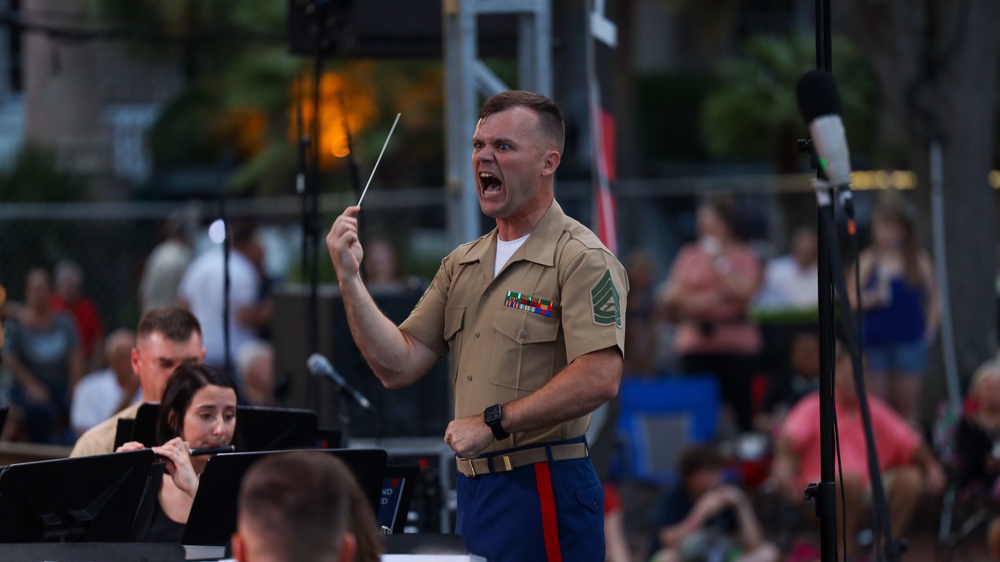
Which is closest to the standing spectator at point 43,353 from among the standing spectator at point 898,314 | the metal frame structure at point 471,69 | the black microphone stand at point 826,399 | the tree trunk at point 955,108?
the metal frame structure at point 471,69

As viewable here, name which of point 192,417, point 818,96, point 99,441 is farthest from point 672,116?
point 818,96

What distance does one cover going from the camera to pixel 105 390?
9.44 meters

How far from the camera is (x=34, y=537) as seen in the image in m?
3.91

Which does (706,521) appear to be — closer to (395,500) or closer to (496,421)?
(395,500)

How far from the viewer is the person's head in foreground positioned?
8.79ft

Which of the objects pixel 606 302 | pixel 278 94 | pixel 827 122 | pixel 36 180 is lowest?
pixel 606 302

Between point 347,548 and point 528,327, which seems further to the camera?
point 528,327

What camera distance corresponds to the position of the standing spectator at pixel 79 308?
38.7ft

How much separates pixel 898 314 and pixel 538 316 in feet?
21.8

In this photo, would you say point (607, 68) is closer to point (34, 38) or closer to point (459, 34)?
point (459, 34)

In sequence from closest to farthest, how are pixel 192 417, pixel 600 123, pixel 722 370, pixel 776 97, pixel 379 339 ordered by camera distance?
pixel 379 339 < pixel 192 417 < pixel 600 123 < pixel 722 370 < pixel 776 97

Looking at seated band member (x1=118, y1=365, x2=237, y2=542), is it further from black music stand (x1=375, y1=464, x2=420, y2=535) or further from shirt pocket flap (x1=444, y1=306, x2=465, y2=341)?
shirt pocket flap (x1=444, y1=306, x2=465, y2=341)

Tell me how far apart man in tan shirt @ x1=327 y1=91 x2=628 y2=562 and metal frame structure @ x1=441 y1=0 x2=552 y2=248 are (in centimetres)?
206

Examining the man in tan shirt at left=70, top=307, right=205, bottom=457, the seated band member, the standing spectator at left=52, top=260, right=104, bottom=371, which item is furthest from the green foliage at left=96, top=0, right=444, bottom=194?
the seated band member
